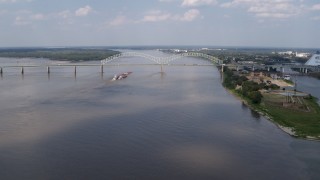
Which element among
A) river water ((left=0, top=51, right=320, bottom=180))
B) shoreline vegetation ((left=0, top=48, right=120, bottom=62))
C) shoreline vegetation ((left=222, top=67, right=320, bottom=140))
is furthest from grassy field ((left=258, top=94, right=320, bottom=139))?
shoreline vegetation ((left=0, top=48, right=120, bottom=62))

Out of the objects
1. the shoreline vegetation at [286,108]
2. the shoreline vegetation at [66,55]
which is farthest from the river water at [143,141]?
the shoreline vegetation at [66,55]

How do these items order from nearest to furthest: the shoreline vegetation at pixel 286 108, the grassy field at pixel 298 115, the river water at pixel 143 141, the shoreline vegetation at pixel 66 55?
1. the river water at pixel 143 141
2. the grassy field at pixel 298 115
3. the shoreline vegetation at pixel 286 108
4. the shoreline vegetation at pixel 66 55

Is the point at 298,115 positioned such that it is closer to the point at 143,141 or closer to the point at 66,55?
the point at 143,141

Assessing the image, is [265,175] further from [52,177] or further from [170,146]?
[52,177]

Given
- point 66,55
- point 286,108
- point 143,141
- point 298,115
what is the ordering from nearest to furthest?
1. point 143,141
2. point 298,115
3. point 286,108
4. point 66,55

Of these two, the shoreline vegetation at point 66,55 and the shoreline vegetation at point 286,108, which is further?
the shoreline vegetation at point 66,55

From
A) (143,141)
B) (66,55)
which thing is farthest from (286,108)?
(66,55)

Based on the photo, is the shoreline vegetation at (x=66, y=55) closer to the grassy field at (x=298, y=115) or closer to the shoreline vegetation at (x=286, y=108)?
the shoreline vegetation at (x=286, y=108)

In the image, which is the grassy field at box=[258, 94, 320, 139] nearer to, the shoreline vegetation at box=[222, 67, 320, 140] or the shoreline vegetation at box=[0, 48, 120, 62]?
the shoreline vegetation at box=[222, 67, 320, 140]
